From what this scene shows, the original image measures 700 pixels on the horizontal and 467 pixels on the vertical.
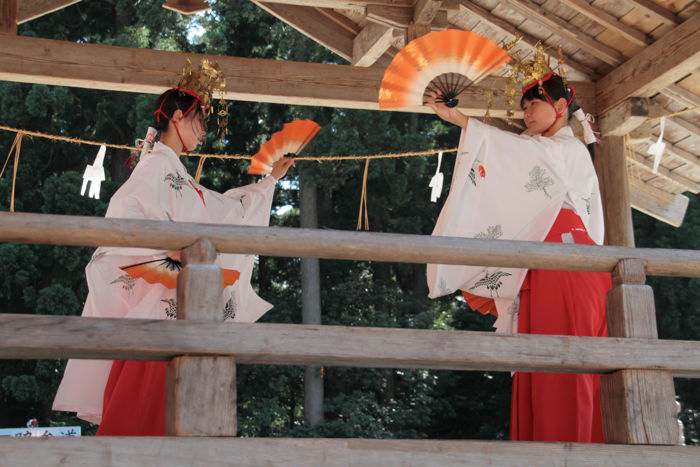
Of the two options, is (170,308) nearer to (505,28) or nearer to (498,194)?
(498,194)

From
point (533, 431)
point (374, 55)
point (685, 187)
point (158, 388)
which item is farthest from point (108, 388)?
point (685, 187)

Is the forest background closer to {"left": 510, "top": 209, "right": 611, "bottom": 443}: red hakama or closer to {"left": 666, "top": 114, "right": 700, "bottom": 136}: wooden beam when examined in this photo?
{"left": 666, "top": 114, "right": 700, "bottom": 136}: wooden beam

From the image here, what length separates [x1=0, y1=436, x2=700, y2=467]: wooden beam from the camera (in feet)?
7.89

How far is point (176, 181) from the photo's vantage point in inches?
144

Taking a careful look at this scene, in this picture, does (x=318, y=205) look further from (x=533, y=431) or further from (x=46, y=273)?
(x=533, y=431)

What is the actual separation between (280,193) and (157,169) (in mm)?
11013

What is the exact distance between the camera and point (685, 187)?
22.8 feet

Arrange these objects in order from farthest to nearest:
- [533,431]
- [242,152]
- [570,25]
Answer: [242,152] < [570,25] < [533,431]

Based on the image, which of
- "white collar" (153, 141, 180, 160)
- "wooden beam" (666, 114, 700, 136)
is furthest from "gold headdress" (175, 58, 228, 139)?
"wooden beam" (666, 114, 700, 136)

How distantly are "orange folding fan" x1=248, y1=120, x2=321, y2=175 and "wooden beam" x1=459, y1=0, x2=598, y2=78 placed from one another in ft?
6.14

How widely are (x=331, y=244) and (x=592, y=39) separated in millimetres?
3496

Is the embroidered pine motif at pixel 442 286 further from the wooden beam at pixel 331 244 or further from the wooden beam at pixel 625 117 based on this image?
the wooden beam at pixel 625 117

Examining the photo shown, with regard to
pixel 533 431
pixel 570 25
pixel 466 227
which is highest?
pixel 570 25

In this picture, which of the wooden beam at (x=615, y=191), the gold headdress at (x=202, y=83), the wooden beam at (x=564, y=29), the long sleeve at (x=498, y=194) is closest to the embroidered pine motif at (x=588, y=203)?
the long sleeve at (x=498, y=194)
